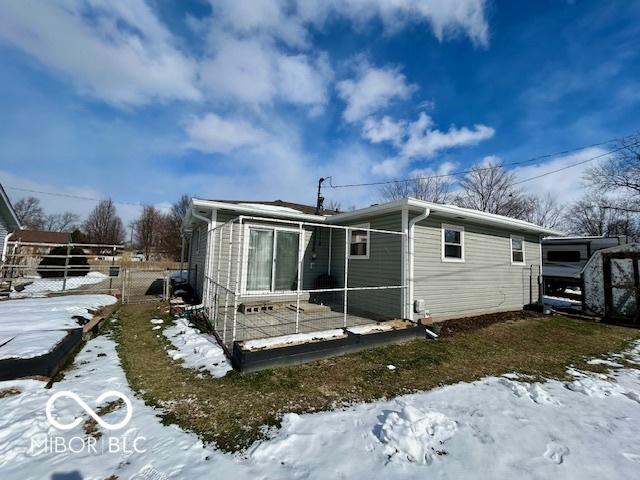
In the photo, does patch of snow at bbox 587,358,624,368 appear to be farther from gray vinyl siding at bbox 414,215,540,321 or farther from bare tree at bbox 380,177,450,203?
bare tree at bbox 380,177,450,203

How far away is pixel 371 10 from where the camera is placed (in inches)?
278

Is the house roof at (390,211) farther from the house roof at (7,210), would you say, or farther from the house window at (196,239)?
the house roof at (7,210)

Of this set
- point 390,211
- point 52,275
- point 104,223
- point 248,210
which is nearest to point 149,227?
point 104,223

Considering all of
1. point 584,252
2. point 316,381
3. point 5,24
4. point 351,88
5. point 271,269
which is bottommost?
point 316,381

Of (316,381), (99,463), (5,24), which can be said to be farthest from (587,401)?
(5,24)

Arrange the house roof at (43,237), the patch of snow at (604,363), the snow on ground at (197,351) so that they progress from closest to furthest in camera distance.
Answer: the snow on ground at (197,351) < the patch of snow at (604,363) < the house roof at (43,237)

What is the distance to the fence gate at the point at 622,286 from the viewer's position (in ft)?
27.3

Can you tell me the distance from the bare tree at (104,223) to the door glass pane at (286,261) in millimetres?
40101

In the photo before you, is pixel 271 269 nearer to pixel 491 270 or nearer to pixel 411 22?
pixel 491 270

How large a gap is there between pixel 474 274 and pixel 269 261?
5.98 metres

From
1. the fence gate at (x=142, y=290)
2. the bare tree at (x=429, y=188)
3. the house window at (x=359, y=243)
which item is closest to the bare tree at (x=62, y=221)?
the fence gate at (x=142, y=290)

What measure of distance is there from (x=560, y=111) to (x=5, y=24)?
15997 millimetres

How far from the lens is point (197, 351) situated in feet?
15.5

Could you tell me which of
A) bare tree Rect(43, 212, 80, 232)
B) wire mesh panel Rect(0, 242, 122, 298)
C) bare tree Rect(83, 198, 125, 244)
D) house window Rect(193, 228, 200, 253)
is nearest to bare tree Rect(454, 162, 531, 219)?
house window Rect(193, 228, 200, 253)
